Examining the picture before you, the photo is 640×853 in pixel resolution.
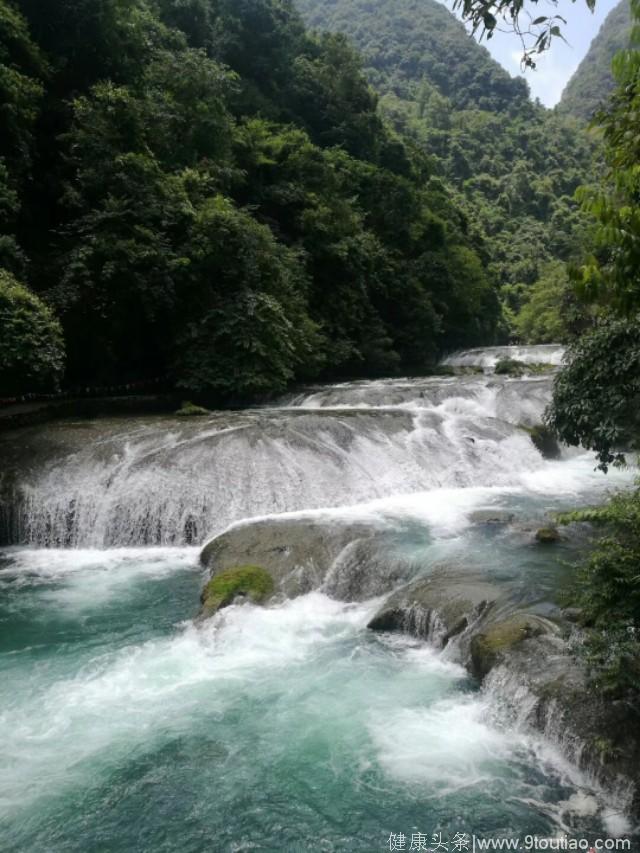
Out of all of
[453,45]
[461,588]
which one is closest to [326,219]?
[461,588]

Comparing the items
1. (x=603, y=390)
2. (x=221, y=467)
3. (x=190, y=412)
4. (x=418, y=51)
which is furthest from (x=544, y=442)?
(x=418, y=51)

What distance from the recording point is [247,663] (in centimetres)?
695

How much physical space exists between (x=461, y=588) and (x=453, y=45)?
4836 inches

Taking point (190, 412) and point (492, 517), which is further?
A: point (190, 412)

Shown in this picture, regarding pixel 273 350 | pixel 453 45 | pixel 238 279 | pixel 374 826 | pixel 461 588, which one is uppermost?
pixel 453 45

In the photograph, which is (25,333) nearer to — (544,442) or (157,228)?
(157,228)

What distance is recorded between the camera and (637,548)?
18.3 feet

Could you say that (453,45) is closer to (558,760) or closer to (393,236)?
(393,236)

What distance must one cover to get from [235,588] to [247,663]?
1453 millimetres

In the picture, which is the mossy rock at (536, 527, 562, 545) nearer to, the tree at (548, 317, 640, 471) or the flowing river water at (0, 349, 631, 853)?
the flowing river water at (0, 349, 631, 853)

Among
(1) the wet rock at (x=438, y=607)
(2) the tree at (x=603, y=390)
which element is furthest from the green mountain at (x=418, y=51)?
(1) the wet rock at (x=438, y=607)

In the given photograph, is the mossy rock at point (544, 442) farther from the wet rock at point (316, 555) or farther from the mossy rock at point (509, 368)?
the mossy rock at point (509, 368)

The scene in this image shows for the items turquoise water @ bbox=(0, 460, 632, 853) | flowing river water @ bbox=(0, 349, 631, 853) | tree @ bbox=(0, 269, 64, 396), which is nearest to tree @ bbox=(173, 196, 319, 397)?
flowing river water @ bbox=(0, 349, 631, 853)

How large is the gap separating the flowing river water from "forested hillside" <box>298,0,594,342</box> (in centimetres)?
2098
